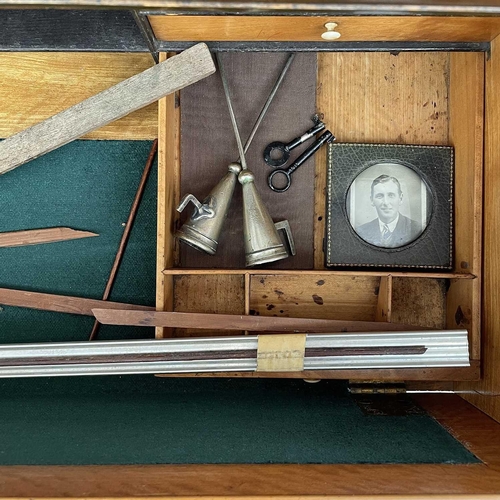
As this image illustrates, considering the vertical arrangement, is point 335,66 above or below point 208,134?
above

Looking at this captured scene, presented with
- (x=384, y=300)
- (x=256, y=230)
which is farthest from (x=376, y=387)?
(x=256, y=230)

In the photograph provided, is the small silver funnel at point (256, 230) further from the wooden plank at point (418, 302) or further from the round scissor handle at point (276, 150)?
the wooden plank at point (418, 302)

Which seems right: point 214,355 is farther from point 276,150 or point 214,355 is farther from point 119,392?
point 276,150

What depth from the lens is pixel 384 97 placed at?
184 cm

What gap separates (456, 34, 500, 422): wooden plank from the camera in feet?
5.21

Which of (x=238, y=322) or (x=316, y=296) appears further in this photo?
(x=316, y=296)

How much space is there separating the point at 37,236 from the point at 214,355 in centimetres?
76

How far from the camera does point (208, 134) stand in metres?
1.81

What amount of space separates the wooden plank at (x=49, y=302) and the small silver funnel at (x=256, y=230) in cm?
49

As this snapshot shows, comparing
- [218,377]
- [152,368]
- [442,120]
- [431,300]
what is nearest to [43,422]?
[152,368]

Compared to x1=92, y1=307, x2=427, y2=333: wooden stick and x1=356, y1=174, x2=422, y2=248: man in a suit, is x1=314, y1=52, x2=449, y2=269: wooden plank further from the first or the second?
x1=92, y1=307, x2=427, y2=333: wooden stick

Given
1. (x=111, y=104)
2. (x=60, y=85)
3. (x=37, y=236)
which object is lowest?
(x=37, y=236)

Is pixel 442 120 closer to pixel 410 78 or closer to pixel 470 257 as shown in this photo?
pixel 410 78

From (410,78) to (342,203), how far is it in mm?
476
